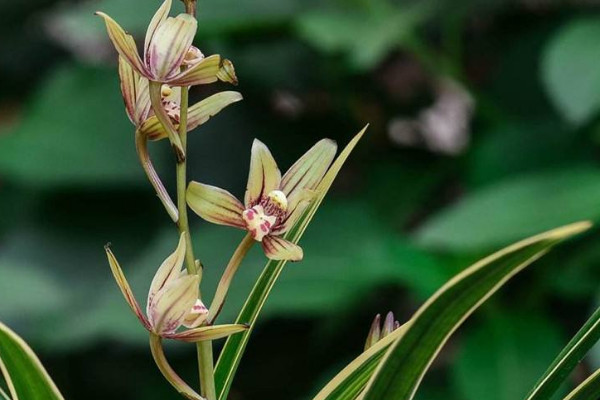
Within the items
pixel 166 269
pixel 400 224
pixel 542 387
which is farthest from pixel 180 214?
pixel 400 224

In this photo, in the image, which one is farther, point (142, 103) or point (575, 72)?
point (575, 72)

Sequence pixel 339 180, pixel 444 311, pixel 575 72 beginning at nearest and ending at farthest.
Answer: pixel 444 311, pixel 575 72, pixel 339 180

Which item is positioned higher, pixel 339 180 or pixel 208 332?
pixel 339 180

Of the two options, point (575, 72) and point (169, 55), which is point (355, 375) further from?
point (575, 72)

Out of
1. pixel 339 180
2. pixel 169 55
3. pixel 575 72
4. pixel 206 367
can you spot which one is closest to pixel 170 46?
pixel 169 55

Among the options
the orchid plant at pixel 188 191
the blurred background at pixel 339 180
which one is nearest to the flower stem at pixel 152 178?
the orchid plant at pixel 188 191

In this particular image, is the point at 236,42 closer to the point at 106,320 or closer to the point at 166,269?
the point at 106,320

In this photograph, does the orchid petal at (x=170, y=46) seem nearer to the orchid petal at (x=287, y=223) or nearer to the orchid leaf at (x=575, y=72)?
the orchid petal at (x=287, y=223)

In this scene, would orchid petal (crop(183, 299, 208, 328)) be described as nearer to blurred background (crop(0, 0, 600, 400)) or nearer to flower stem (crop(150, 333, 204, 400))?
flower stem (crop(150, 333, 204, 400))
